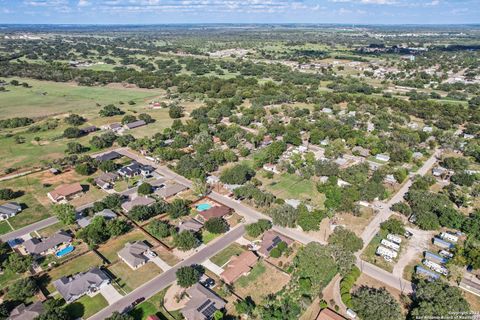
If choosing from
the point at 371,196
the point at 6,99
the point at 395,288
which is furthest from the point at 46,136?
the point at 395,288

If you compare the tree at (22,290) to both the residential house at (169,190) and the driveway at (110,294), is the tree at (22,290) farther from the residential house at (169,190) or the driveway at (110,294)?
the residential house at (169,190)

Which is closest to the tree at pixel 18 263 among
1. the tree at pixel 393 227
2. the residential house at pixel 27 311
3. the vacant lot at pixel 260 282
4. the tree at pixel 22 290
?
the tree at pixel 22 290

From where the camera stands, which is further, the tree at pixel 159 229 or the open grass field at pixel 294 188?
the open grass field at pixel 294 188

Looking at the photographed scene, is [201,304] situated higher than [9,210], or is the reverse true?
[201,304]

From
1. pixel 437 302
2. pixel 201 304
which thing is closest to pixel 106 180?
pixel 201 304

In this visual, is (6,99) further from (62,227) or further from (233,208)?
(233,208)

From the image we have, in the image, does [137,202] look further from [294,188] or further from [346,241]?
[346,241]
